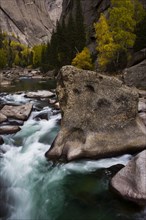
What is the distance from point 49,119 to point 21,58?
117 metres

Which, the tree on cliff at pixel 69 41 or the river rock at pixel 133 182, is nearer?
the river rock at pixel 133 182

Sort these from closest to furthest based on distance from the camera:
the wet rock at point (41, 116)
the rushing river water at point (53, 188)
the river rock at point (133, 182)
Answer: the river rock at point (133, 182) → the rushing river water at point (53, 188) → the wet rock at point (41, 116)

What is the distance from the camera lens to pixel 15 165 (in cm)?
1107

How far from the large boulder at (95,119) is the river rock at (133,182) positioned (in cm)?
219

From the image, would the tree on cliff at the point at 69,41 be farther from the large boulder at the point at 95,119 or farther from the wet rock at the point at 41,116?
the large boulder at the point at 95,119

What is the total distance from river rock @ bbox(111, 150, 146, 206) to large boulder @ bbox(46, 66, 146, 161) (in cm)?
219

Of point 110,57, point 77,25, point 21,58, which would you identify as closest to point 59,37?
point 77,25

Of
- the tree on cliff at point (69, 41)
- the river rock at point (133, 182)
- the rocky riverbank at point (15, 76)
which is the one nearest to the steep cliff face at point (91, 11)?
the tree on cliff at point (69, 41)

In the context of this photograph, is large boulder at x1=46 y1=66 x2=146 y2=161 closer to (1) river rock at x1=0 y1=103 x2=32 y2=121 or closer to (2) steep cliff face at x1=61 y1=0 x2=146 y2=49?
(1) river rock at x1=0 y1=103 x2=32 y2=121

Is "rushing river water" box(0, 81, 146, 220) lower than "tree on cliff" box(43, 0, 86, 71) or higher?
lower

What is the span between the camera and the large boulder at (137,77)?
25.0 metres

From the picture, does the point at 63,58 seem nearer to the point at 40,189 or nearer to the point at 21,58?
the point at 40,189

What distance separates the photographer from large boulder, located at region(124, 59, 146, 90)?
25.0m

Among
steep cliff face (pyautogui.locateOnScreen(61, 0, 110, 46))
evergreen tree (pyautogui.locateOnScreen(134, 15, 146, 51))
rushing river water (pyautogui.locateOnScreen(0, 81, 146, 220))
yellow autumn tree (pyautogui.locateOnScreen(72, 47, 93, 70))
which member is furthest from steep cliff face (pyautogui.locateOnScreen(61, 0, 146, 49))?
rushing river water (pyautogui.locateOnScreen(0, 81, 146, 220))
